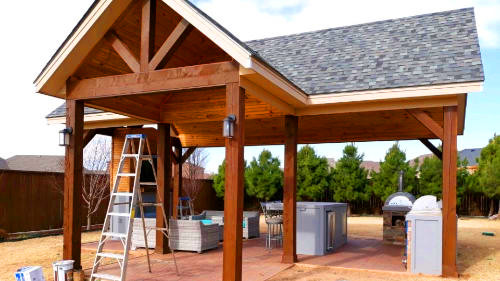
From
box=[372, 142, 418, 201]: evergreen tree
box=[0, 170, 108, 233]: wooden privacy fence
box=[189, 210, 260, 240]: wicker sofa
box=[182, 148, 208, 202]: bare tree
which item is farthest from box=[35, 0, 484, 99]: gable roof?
box=[372, 142, 418, 201]: evergreen tree

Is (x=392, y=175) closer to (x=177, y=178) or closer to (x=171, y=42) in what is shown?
(x=177, y=178)

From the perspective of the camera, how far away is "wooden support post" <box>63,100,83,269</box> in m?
6.34

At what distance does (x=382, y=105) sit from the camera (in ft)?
25.0

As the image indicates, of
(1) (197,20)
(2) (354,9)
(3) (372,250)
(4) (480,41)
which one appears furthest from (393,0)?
(1) (197,20)

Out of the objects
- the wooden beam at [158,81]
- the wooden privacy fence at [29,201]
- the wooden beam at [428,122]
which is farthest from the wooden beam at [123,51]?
the wooden privacy fence at [29,201]

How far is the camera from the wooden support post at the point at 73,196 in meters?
6.34

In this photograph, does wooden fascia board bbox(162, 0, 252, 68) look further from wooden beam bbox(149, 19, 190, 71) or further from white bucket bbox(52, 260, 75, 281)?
white bucket bbox(52, 260, 75, 281)

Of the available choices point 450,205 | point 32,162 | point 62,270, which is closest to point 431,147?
point 450,205

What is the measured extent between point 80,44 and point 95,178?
9344mm

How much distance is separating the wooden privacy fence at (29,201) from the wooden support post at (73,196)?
6.38m

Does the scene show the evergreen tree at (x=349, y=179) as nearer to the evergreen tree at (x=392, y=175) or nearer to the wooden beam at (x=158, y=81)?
the evergreen tree at (x=392, y=175)

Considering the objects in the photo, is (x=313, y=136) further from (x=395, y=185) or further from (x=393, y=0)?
(x=395, y=185)

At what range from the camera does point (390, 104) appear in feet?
24.8

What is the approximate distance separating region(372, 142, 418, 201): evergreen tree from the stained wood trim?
47.1ft
